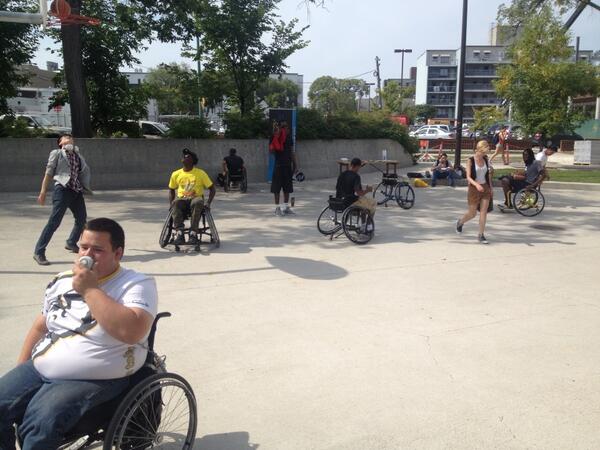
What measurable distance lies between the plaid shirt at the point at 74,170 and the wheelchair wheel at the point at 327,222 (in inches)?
151

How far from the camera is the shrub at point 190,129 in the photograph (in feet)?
52.0

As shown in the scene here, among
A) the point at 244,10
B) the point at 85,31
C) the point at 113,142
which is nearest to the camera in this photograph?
the point at 113,142

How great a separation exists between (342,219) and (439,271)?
201 cm

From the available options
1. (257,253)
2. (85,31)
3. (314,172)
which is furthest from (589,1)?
(257,253)

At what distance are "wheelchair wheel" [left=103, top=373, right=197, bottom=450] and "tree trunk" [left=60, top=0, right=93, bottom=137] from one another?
43.4 feet

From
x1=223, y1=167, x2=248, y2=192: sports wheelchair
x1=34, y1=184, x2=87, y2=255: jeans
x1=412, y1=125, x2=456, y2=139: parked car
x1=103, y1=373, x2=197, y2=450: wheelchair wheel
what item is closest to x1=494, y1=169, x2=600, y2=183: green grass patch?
x1=223, y1=167, x2=248, y2=192: sports wheelchair

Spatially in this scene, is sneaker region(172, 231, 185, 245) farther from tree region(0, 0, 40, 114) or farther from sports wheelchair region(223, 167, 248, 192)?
tree region(0, 0, 40, 114)

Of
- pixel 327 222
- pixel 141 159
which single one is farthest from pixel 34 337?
pixel 141 159

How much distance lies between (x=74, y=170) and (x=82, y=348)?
510 cm

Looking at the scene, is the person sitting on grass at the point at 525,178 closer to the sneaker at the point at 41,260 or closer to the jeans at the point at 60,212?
the jeans at the point at 60,212

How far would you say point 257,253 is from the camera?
7742 mm

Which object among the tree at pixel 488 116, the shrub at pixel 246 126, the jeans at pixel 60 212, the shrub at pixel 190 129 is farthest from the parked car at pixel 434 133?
the jeans at pixel 60 212

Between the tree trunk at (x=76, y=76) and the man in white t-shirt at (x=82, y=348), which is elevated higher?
the tree trunk at (x=76, y=76)

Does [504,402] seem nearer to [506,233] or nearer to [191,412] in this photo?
[191,412]
